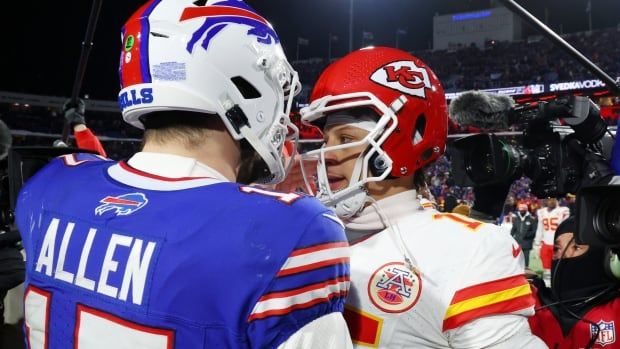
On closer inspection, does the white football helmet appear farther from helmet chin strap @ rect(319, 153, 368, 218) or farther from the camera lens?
the camera lens

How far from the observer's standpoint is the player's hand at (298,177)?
1.78 metres

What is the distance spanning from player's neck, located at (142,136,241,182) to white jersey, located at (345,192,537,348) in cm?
49

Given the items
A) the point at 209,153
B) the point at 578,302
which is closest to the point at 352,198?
the point at 209,153

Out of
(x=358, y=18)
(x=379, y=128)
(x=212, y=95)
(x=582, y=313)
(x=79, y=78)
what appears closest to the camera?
(x=212, y=95)

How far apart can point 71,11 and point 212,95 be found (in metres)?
29.5

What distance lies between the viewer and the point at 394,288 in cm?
140

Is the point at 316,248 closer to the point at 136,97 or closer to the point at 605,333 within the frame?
the point at 136,97

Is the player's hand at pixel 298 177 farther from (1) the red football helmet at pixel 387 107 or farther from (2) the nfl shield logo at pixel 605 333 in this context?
(2) the nfl shield logo at pixel 605 333

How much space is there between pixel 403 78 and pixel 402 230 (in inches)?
18.9

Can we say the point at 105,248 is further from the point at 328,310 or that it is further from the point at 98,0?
the point at 98,0

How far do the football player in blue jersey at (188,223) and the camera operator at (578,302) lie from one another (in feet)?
5.24

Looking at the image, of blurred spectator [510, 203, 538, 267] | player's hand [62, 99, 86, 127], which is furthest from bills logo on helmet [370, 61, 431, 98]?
blurred spectator [510, 203, 538, 267]

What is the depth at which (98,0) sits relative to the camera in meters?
2.50

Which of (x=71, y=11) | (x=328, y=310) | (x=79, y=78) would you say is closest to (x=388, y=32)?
(x=71, y=11)
